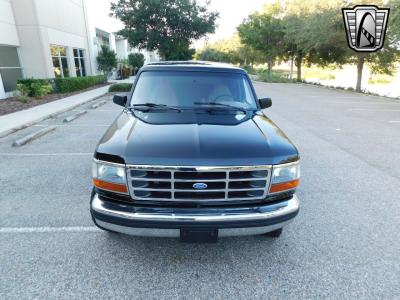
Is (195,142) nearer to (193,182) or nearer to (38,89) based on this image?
(193,182)

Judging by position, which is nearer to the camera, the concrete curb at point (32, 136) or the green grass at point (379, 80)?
the concrete curb at point (32, 136)

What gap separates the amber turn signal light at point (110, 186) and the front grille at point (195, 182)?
69 mm

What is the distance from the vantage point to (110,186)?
2324 millimetres

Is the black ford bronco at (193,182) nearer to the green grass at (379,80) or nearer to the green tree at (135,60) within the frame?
the green grass at (379,80)

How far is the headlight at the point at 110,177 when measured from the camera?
7.47 ft

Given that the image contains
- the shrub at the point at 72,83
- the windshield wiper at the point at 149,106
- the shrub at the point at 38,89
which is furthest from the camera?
the shrub at the point at 72,83

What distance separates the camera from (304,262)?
2678 millimetres

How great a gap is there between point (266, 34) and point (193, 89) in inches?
1399

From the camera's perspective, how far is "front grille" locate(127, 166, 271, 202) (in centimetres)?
221

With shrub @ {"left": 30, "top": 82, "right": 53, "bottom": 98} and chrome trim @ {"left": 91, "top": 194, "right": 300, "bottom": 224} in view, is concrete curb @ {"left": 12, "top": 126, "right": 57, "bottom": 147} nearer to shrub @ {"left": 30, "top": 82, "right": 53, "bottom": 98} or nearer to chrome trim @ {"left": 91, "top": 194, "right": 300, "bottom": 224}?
chrome trim @ {"left": 91, "top": 194, "right": 300, "bottom": 224}

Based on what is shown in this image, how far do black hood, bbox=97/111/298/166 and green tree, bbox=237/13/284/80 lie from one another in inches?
1298

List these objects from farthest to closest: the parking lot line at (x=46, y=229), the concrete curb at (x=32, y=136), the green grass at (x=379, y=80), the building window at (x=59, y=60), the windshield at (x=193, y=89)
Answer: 1. the green grass at (x=379, y=80)
2. the building window at (x=59, y=60)
3. the concrete curb at (x=32, y=136)
4. the windshield at (x=193, y=89)
5. the parking lot line at (x=46, y=229)

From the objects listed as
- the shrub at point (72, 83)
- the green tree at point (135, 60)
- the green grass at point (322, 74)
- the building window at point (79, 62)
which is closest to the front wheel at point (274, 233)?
the shrub at point (72, 83)

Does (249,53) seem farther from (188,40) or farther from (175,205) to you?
(175,205)
